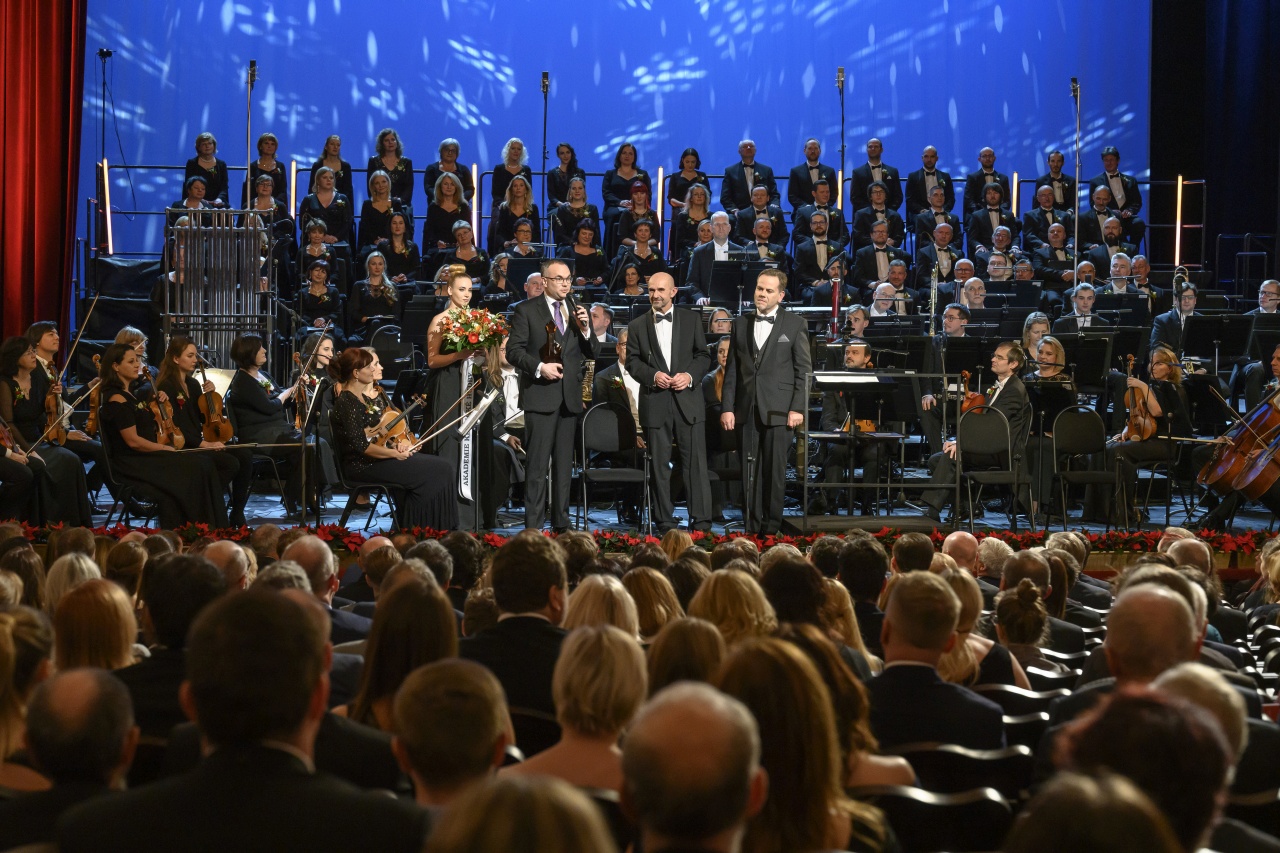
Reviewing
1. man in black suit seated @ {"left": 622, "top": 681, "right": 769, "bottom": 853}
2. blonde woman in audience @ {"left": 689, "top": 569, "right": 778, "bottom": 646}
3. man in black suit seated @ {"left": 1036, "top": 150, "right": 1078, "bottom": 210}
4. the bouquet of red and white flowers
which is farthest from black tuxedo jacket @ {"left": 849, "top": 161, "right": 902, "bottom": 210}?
man in black suit seated @ {"left": 622, "top": 681, "right": 769, "bottom": 853}

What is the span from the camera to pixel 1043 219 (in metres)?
15.8

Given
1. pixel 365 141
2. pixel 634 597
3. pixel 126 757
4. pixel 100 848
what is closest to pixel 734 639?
pixel 634 597

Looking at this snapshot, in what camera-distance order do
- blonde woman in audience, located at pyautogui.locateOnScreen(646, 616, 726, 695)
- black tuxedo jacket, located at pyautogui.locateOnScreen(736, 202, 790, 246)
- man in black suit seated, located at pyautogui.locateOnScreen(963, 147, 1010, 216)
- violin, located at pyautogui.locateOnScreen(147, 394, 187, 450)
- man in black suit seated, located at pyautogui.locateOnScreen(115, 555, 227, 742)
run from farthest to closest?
1. man in black suit seated, located at pyautogui.locateOnScreen(963, 147, 1010, 216)
2. black tuxedo jacket, located at pyautogui.locateOnScreen(736, 202, 790, 246)
3. violin, located at pyautogui.locateOnScreen(147, 394, 187, 450)
4. man in black suit seated, located at pyautogui.locateOnScreen(115, 555, 227, 742)
5. blonde woman in audience, located at pyautogui.locateOnScreen(646, 616, 726, 695)

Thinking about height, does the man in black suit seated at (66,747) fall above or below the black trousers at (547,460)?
below

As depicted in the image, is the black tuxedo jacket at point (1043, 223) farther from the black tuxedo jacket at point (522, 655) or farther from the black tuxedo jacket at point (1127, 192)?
the black tuxedo jacket at point (522, 655)

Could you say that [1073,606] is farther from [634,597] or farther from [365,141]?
[365,141]

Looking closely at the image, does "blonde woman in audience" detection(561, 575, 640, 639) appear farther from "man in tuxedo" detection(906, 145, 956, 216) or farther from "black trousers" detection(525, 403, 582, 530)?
"man in tuxedo" detection(906, 145, 956, 216)

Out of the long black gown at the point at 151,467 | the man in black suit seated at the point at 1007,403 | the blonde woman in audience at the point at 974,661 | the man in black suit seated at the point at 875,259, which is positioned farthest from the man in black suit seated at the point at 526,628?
the man in black suit seated at the point at 875,259

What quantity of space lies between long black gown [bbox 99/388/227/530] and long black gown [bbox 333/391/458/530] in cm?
100

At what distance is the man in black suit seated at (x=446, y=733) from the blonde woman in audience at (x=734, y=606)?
146cm

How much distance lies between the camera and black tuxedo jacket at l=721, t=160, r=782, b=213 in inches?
622

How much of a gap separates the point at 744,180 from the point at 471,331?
828cm

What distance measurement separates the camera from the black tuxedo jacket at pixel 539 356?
27.9 feet

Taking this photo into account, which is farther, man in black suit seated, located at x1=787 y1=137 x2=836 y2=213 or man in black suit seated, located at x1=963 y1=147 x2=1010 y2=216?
man in black suit seated, located at x1=963 y1=147 x2=1010 y2=216
